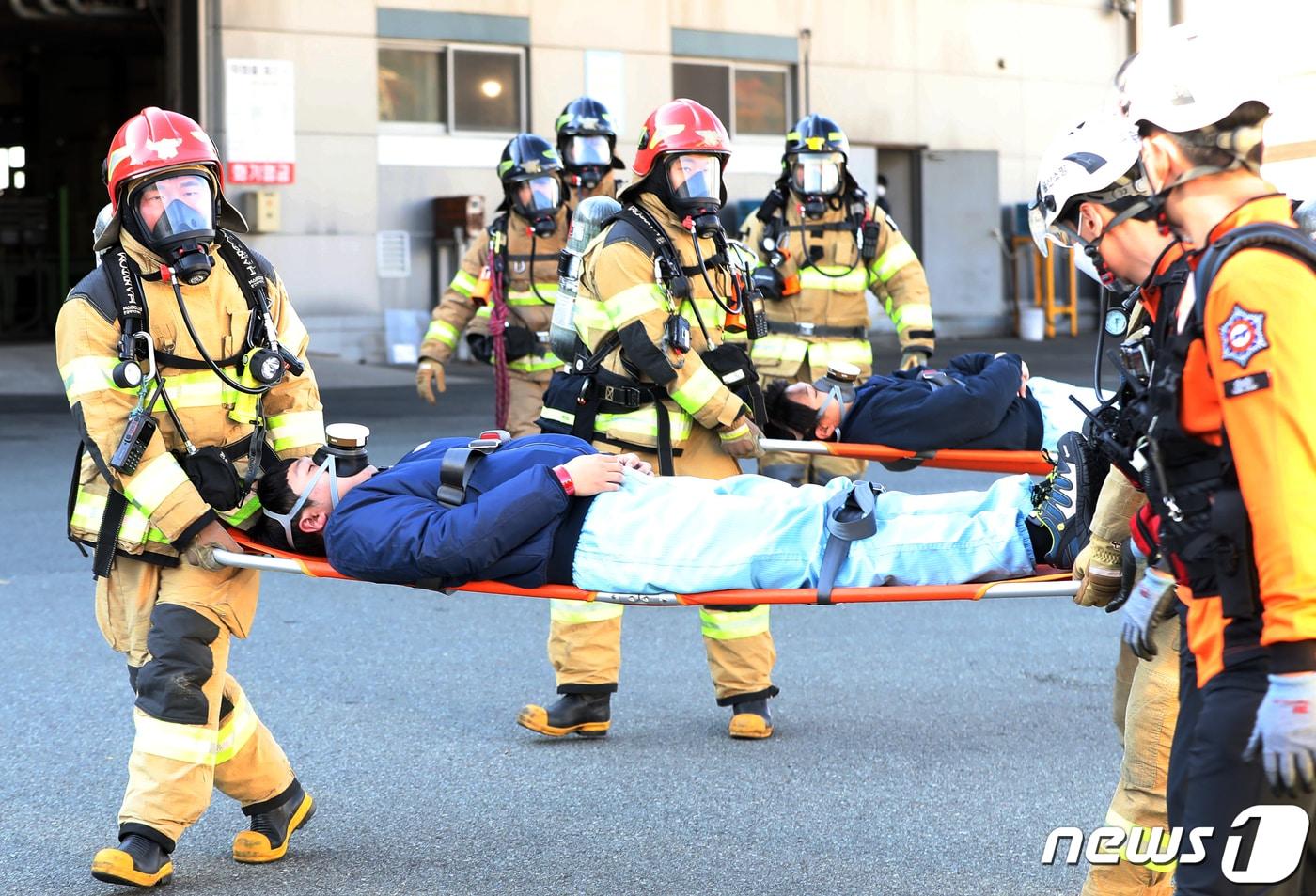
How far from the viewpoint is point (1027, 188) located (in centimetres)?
2320

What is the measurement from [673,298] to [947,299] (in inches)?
705

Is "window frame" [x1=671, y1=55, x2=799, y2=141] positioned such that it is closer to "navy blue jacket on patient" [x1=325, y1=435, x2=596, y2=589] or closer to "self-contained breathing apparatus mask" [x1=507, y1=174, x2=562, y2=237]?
"self-contained breathing apparatus mask" [x1=507, y1=174, x2=562, y2=237]

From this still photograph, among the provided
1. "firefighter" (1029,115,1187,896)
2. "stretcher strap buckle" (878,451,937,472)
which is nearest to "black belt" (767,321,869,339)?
"stretcher strap buckle" (878,451,937,472)

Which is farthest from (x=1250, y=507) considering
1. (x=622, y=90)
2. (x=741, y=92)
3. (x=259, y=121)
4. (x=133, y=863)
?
(x=741, y=92)

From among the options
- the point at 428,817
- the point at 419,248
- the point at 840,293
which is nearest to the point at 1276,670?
the point at 428,817

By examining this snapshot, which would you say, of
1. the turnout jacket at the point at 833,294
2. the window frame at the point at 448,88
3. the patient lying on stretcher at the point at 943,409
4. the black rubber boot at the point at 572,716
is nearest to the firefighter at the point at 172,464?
the black rubber boot at the point at 572,716

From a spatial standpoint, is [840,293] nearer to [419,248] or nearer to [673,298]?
[673,298]

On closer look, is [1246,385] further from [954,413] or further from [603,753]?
[954,413]

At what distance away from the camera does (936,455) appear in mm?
5730

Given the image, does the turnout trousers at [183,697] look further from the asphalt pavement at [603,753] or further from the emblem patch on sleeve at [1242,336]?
the emblem patch on sleeve at [1242,336]

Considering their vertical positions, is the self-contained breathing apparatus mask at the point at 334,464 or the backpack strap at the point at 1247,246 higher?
the backpack strap at the point at 1247,246

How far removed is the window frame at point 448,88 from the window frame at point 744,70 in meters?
2.12

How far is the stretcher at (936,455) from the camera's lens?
5648mm

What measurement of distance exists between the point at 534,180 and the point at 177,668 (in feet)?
14.7
